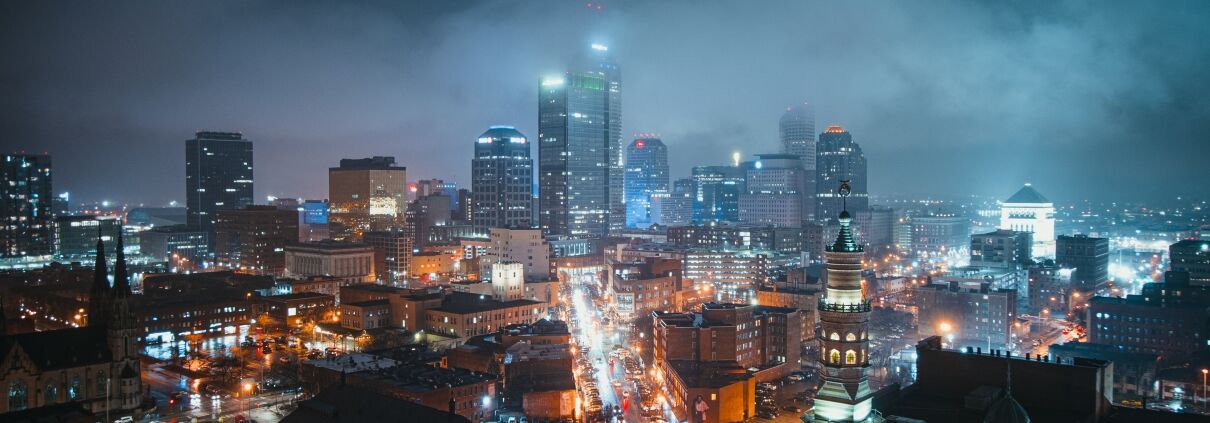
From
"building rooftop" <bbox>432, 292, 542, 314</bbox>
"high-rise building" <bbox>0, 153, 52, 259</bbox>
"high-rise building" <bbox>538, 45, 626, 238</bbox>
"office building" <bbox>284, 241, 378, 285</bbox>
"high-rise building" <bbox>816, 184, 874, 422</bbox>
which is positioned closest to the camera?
"high-rise building" <bbox>816, 184, 874, 422</bbox>

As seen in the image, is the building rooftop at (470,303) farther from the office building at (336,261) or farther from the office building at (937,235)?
the office building at (937,235)

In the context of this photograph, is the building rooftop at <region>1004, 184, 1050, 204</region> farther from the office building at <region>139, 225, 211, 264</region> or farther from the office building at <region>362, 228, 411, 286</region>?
the office building at <region>139, 225, 211, 264</region>

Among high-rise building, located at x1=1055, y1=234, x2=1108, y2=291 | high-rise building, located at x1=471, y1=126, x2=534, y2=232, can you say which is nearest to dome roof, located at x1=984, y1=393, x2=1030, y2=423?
high-rise building, located at x1=1055, y1=234, x2=1108, y2=291

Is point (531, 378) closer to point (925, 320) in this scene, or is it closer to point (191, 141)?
point (925, 320)

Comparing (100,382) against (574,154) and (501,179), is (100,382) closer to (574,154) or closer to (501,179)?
(501,179)

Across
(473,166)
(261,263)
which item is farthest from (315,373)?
(473,166)

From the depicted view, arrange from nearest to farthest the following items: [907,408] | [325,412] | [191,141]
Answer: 1. [325,412]
2. [907,408]
3. [191,141]

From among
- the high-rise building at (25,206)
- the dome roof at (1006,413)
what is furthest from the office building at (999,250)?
the high-rise building at (25,206)
